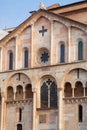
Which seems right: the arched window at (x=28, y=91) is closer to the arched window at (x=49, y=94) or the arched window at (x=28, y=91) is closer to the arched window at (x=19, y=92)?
the arched window at (x=19, y=92)

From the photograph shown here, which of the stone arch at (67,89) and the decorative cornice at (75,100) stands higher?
the stone arch at (67,89)

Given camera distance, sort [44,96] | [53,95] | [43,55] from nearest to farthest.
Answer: [53,95], [44,96], [43,55]

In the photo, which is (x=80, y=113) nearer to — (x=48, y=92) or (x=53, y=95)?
(x=53, y=95)

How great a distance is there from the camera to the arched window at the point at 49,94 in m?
35.0

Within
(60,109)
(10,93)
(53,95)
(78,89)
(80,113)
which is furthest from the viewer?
(10,93)

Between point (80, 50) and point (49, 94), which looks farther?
point (49, 94)

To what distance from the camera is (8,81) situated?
37750 millimetres

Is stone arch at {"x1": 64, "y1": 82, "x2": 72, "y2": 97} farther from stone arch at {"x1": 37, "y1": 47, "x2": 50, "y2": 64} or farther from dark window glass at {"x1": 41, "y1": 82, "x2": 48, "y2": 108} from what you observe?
stone arch at {"x1": 37, "y1": 47, "x2": 50, "y2": 64}

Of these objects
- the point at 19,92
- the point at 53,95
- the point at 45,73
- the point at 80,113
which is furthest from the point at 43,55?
the point at 80,113

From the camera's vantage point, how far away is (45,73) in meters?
35.4

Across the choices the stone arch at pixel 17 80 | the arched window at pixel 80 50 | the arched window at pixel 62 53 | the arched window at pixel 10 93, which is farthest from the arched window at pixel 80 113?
the arched window at pixel 10 93

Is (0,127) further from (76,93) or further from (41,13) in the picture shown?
(41,13)

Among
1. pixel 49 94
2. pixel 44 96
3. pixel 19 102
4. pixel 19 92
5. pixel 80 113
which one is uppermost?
pixel 19 92

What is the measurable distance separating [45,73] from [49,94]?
182 cm
